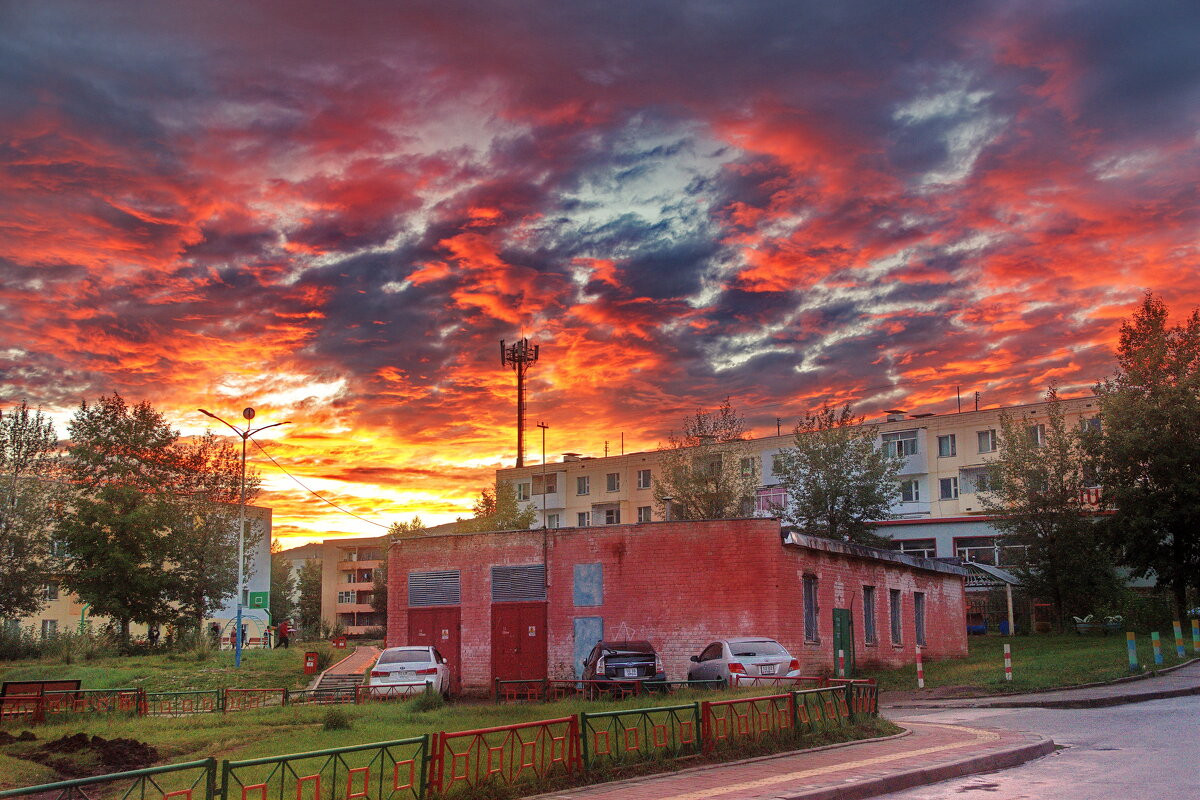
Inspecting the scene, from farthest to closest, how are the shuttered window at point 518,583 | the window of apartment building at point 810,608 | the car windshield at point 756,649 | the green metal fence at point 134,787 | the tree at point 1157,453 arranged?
the tree at point 1157,453 → the shuttered window at point 518,583 → the window of apartment building at point 810,608 → the car windshield at point 756,649 → the green metal fence at point 134,787

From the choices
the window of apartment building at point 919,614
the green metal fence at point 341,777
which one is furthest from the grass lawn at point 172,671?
the green metal fence at point 341,777

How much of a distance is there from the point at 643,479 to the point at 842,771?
67.4m

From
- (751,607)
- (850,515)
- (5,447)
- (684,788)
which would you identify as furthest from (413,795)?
(5,447)

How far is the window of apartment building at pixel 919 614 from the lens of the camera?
1352 inches

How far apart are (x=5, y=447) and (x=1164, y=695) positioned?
49872 millimetres

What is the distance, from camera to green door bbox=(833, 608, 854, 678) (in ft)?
92.2

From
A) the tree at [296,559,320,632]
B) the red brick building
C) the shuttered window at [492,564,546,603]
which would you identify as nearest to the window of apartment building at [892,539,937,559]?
the red brick building

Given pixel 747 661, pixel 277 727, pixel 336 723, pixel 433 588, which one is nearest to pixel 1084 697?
pixel 747 661

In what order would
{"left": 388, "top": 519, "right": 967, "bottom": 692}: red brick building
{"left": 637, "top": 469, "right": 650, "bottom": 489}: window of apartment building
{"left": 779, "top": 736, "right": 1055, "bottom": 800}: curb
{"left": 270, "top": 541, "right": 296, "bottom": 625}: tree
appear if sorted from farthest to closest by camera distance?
{"left": 270, "top": 541, "right": 296, "bottom": 625}: tree < {"left": 637, "top": 469, "right": 650, "bottom": 489}: window of apartment building < {"left": 388, "top": 519, "right": 967, "bottom": 692}: red brick building < {"left": 779, "top": 736, "right": 1055, "bottom": 800}: curb

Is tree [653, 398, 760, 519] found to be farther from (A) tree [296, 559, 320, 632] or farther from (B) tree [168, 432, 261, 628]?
(A) tree [296, 559, 320, 632]

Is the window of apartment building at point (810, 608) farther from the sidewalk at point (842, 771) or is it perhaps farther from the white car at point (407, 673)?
the sidewalk at point (842, 771)

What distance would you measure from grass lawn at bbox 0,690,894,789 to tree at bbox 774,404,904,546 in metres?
32.6

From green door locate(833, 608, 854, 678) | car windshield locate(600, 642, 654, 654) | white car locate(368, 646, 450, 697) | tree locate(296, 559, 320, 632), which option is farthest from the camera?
tree locate(296, 559, 320, 632)

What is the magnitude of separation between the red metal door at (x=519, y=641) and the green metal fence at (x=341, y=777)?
17.4 meters
